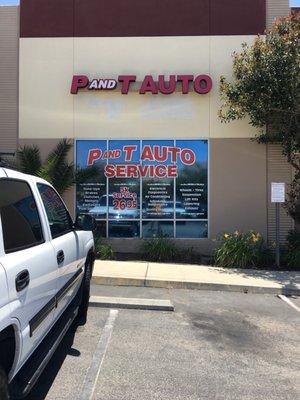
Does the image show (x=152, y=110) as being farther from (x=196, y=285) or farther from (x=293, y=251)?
(x=196, y=285)

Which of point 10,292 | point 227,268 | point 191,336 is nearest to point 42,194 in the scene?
point 10,292

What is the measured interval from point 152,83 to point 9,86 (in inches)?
157

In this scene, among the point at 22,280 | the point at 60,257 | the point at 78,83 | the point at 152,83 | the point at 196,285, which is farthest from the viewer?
the point at 78,83

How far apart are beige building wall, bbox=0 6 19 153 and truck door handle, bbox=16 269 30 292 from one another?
11303 millimetres

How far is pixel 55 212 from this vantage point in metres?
5.16

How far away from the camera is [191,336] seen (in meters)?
6.48

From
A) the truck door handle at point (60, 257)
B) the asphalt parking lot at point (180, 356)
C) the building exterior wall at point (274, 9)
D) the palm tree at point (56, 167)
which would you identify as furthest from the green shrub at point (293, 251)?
the truck door handle at point (60, 257)

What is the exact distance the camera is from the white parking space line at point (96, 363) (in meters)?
4.59

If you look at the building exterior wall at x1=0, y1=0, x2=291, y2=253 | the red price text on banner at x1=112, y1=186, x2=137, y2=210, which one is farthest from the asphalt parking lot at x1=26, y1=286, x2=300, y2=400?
the red price text on banner at x1=112, y1=186, x2=137, y2=210

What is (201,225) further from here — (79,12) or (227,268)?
(79,12)

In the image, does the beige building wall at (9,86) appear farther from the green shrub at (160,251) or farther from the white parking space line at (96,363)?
the white parking space line at (96,363)

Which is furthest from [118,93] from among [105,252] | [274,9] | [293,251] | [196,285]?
Result: [196,285]

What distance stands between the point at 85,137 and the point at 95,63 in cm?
206

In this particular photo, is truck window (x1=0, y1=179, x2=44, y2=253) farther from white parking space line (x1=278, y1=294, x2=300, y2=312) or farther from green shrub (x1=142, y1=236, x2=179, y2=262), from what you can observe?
green shrub (x1=142, y1=236, x2=179, y2=262)
